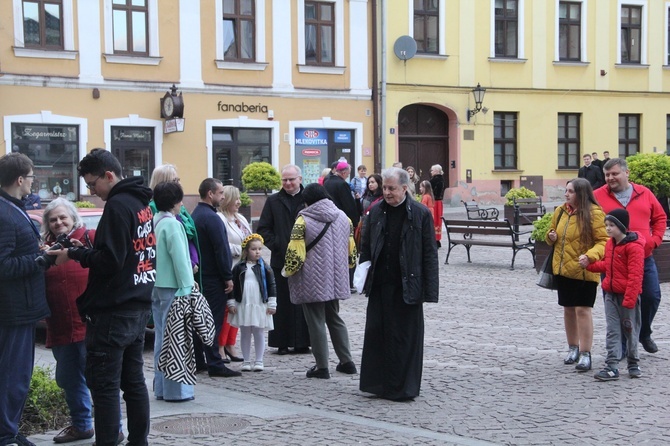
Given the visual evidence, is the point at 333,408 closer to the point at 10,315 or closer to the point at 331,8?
the point at 10,315

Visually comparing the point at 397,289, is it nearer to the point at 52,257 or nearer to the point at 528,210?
the point at 52,257

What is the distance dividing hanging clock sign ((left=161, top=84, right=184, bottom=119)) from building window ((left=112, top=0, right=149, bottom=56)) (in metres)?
1.30

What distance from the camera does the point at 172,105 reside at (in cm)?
2680

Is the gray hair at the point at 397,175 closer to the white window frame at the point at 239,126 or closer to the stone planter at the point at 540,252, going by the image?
the stone planter at the point at 540,252

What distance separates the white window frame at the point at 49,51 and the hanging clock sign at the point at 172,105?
2.60 meters

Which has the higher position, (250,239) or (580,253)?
(250,239)

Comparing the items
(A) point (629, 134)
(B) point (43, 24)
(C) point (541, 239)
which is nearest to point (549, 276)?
(C) point (541, 239)

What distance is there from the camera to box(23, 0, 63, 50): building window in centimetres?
2572

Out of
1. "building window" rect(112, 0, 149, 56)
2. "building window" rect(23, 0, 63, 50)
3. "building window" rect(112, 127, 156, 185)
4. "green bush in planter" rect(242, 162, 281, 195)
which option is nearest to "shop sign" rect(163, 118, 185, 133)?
"building window" rect(112, 127, 156, 185)

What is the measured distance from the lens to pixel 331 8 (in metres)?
30.4

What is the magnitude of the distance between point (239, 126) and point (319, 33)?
12.6 feet

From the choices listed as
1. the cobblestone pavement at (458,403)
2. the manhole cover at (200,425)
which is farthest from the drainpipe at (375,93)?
the manhole cover at (200,425)

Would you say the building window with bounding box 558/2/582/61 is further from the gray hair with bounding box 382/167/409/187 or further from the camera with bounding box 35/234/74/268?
the camera with bounding box 35/234/74/268

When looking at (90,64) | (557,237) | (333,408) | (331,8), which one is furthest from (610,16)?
(333,408)
